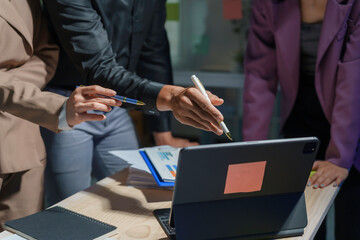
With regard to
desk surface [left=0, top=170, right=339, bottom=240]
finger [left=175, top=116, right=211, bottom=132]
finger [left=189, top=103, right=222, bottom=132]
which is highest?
finger [left=189, top=103, right=222, bottom=132]

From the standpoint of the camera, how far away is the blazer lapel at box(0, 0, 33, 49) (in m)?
1.33

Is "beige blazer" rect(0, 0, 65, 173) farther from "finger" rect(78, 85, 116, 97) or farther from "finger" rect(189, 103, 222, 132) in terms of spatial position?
"finger" rect(189, 103, 222, 132)

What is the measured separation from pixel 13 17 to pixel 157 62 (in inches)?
25.5

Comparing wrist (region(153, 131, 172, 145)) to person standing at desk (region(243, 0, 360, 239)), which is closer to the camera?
person standing at desk (region(243, 0, 360, 239))

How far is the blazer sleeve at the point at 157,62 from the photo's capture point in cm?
185

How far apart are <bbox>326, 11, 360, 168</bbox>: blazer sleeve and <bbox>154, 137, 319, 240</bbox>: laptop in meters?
0.53

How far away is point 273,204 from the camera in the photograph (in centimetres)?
114

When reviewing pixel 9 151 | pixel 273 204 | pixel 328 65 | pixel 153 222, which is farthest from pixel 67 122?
pixel 328 65

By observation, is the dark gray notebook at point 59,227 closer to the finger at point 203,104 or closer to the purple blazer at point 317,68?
the finger at point 203,104

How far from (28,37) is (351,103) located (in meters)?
1.07

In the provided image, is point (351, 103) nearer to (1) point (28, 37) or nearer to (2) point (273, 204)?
(2) point (273, 204)

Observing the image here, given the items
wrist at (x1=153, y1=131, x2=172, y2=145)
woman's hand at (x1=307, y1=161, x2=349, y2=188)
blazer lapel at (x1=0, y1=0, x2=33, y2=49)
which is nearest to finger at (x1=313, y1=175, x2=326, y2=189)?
woman's hand at (x1=307, y1=161, x2=349, y2=188)

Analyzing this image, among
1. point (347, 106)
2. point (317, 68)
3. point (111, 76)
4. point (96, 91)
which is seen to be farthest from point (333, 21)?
point (96, 91)

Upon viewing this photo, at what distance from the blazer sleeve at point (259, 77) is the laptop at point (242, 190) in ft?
2.47
